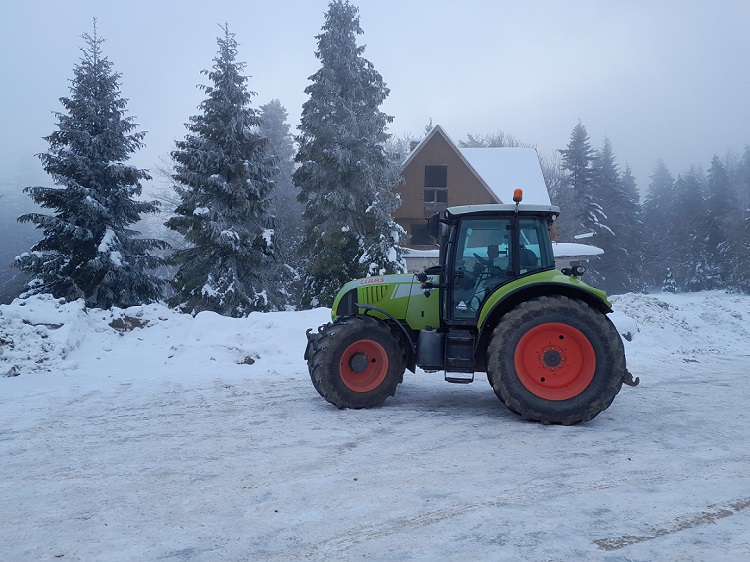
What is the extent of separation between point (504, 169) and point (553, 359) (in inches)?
1129

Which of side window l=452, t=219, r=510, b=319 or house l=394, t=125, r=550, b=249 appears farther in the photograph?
house l=394, t=125, r=550, b=249

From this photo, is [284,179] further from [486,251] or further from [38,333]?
[486,251]

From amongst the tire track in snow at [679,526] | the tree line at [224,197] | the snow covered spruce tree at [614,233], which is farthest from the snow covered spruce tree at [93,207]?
the snow covered spruce tree at [614,233]

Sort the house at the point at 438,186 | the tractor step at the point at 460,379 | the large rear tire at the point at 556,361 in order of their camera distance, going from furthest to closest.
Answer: the house at the point at 438,186 < the tractor step at the point at 460,379 < the large rear tire at the point at 556,361

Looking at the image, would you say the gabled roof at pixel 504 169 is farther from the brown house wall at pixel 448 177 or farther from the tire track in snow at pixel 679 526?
the tire track in snow at pixel 679 526

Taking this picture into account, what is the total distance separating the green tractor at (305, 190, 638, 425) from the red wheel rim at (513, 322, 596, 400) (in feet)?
0.03

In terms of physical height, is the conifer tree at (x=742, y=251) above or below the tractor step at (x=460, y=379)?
above

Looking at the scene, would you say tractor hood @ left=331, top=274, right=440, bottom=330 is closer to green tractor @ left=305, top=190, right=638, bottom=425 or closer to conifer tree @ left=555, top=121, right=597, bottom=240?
green tractor @ left=305, top=190, right=638, bottom=425

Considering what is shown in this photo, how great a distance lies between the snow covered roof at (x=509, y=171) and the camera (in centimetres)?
3062

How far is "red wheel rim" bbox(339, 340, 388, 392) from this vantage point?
643 centimetres

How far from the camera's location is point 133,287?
18.6 meters

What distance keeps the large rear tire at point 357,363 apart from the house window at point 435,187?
2480cm

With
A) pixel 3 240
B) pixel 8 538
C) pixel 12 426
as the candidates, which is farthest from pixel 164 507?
pixel 3 240

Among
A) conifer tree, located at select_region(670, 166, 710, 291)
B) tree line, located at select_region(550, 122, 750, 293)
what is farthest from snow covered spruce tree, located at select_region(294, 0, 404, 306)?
conifer tree, located at select_region(670, 166, 710, 291)
